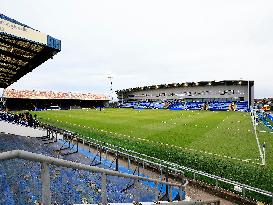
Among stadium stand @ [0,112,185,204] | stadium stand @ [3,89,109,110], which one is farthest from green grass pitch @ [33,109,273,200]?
stadium stand @ [3,89,109,110]

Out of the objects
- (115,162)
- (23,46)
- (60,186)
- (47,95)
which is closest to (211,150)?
(115,162)

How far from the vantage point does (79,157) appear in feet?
49.6

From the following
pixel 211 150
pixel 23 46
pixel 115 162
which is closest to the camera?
pixel 23 46

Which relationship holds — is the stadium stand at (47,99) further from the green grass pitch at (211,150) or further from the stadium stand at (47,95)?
the green grass pitch at (211,150)

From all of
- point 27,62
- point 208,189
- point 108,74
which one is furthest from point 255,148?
point 108,74

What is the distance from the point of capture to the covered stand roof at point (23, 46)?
10.4m

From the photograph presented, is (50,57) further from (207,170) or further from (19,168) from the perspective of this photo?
(19,168)

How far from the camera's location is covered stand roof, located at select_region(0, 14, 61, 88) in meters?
10.4

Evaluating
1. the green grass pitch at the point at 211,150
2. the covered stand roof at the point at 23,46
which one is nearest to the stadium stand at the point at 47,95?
the green grass pitch at the point at 211,150

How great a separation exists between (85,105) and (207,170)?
76.6 meters

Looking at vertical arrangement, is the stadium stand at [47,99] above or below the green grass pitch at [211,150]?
above

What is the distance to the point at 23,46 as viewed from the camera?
1362cm

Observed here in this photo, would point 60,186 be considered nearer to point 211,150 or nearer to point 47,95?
point 211,150

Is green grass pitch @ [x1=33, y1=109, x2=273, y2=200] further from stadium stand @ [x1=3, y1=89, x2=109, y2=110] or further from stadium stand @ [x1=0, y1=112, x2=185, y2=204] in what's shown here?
stadium stand @ [x1=3, y1=89, x2=109, y2=110]
